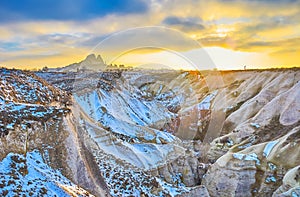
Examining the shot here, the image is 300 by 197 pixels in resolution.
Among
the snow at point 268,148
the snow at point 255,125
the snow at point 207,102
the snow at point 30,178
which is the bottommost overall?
the snow at point 268,148

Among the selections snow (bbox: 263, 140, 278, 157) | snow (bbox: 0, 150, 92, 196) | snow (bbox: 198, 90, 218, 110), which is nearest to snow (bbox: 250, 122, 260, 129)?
snow (bbox: 263, 140, 278, 157)

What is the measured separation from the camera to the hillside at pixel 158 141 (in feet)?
55.9

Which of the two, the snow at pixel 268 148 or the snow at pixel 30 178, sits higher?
the snow at pixel 30 178

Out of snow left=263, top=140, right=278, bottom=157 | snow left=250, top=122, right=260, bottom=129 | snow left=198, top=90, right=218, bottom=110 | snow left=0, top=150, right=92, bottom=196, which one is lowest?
snow left=263, top=140, right=278, bottom=157

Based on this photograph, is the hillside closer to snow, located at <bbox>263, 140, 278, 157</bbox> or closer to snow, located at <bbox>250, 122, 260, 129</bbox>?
snow, located at <bbox>250, 122, 260, 129</bbox>

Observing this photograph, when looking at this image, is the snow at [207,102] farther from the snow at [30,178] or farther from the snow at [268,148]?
the snow at [30,178]

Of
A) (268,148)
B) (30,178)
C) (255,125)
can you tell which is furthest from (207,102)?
(30,178)

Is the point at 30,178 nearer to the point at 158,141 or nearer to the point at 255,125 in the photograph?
the point at 158,141

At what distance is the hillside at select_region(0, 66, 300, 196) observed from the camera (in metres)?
17.0

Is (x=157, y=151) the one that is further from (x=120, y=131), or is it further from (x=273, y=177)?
(x=273, y=177)

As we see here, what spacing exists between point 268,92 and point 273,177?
33.3 metres

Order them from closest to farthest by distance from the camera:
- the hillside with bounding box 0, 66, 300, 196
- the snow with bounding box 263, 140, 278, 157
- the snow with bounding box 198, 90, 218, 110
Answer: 1. the hillside with bounding box 0, 66, 300, 196
2. the snow with bounding box 263, 140, 278, 157
3. the snow with bounding box 198, 90, 218, 110

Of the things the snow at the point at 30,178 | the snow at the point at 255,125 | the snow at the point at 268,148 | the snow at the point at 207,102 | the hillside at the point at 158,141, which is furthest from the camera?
the snow at the point at 207,102

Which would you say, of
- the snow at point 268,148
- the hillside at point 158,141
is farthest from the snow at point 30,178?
the snow at point 268,148
